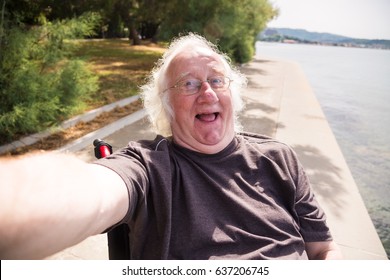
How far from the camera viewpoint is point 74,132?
4633 millimetres

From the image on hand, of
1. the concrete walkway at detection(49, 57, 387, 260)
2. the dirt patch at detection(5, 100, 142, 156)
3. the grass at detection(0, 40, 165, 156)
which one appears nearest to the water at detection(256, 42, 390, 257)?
the concrete walkway at detection(49, 57, 387, 260)

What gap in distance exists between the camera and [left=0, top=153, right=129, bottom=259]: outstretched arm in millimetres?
745

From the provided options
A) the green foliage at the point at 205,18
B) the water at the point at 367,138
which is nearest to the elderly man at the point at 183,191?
the water at the point at 367,138

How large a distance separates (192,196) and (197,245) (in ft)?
0.71

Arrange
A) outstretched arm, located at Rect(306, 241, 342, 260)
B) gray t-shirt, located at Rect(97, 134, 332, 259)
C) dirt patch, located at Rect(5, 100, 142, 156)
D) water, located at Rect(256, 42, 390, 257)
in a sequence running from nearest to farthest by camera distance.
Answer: gray t-shirt, located at Rect(97, 134, 332, 259)
outstretched arm, located at Rect(306, 241, 342, 260)
water, located at Rect(256, 42, 390, 257)
dirt patch, located at Rect(5, 100, 142, 156)

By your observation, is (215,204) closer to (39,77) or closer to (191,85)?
(191,85)

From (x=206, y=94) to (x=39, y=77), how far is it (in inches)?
131

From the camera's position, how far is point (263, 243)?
1394mm

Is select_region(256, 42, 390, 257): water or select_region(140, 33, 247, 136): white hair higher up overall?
select_region(140, 33, 247, 136): white hair

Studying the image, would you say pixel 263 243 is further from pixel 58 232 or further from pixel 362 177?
pixel 362 177

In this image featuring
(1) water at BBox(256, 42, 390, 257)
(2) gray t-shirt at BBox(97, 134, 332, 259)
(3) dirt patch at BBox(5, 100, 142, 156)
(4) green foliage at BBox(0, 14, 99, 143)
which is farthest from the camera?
(3) dirt patch at BBox(5, 100, 142, 156)

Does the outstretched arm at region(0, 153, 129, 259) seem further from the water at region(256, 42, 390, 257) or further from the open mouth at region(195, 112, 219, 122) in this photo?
the water at region(256, 42, 390, 257)

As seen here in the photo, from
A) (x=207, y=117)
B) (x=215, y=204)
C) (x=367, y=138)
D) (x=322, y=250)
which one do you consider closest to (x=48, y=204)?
(x=215, y=204)
